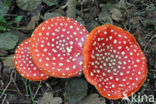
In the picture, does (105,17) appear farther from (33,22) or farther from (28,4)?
(28,4)

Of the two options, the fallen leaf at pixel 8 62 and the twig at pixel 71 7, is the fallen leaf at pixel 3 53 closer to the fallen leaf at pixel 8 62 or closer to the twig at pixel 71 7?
the fallen leaf at pixel 8 62

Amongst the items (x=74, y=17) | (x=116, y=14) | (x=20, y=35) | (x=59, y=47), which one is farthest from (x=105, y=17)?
(x=20, y=35)

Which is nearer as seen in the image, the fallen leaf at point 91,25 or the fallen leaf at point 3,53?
the fallen leaf at point 3,53

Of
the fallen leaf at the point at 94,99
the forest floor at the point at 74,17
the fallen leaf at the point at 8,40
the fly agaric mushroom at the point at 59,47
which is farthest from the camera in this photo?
the fallen leaf at the point at 8,40

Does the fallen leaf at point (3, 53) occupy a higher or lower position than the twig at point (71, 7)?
lower

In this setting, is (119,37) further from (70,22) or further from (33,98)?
(33,98)

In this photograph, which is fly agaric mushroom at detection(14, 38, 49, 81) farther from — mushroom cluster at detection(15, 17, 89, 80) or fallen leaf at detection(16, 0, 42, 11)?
fallen leaf at detection(16, 0, 42, 11)

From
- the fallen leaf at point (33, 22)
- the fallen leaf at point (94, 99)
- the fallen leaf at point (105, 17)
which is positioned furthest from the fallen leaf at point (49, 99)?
the fallen leaf at point (105, 17)
